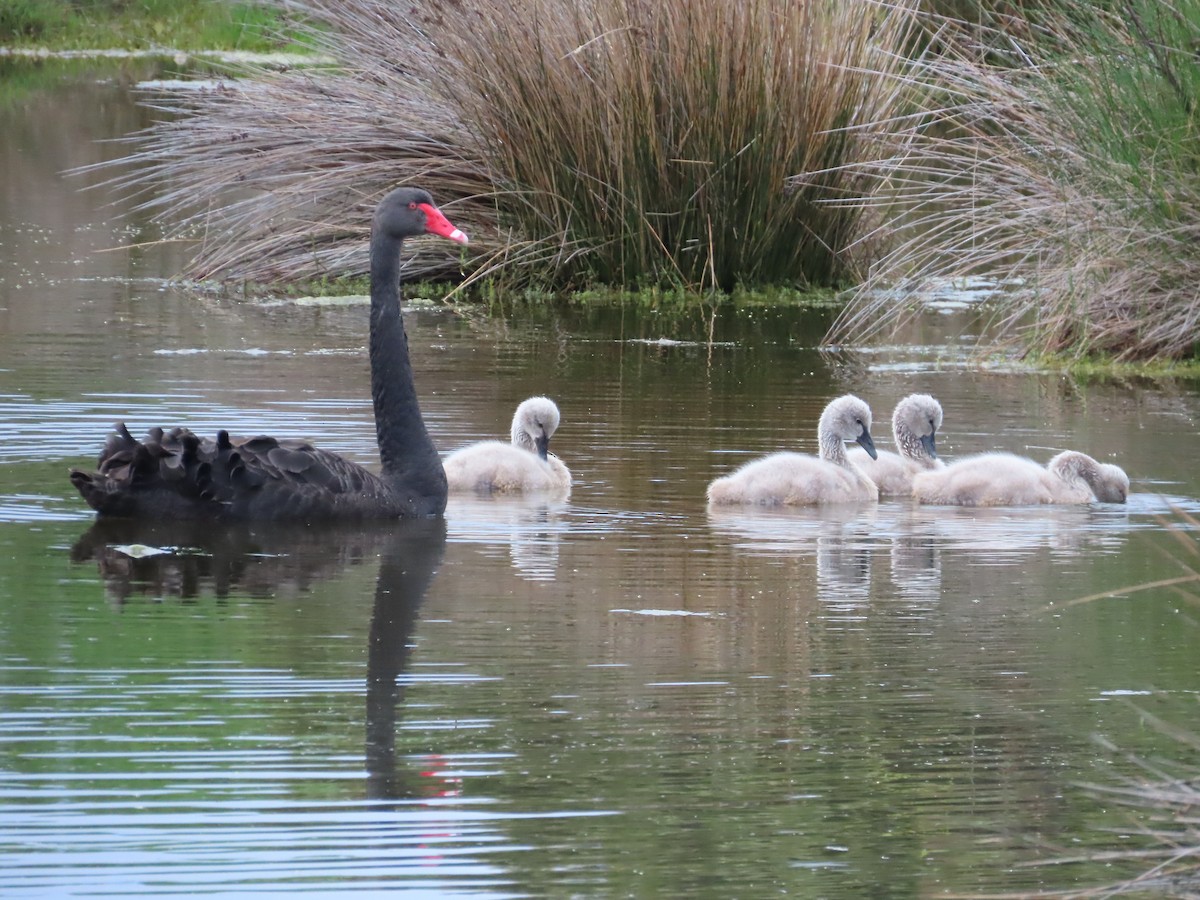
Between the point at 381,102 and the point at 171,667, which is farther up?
the point at 381,102

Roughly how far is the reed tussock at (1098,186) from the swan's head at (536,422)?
291 centimetres

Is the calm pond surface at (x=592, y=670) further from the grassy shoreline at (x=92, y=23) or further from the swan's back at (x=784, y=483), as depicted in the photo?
the grassy shoreline at (x=92, y=23)

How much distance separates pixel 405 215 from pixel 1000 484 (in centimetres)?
251

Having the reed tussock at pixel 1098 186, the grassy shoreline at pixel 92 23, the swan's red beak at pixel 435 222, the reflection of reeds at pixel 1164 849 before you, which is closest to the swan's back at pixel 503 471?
the swan's red beak at pixel 435 222

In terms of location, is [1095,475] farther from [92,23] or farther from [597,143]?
[92,23]

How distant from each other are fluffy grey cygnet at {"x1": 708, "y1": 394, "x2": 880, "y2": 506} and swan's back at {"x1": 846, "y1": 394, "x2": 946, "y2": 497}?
87 millimetres

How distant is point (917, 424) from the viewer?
936 centimetres

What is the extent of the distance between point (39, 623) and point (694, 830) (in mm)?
2450

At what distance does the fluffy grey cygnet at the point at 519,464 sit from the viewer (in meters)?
8.66

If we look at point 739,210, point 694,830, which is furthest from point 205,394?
point 694,830

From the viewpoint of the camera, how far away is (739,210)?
49.2 feet

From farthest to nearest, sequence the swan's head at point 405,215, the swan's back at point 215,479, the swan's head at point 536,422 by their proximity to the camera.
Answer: the swan's head at point 536,422, the swan's head at point 405,215, the swan's back at point 215,479

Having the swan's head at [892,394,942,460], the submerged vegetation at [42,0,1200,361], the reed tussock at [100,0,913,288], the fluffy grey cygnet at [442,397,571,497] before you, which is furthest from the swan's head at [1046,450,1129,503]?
the reed tussock at [100,0,913,288]

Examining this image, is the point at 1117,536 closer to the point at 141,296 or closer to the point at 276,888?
the point at 276,888
